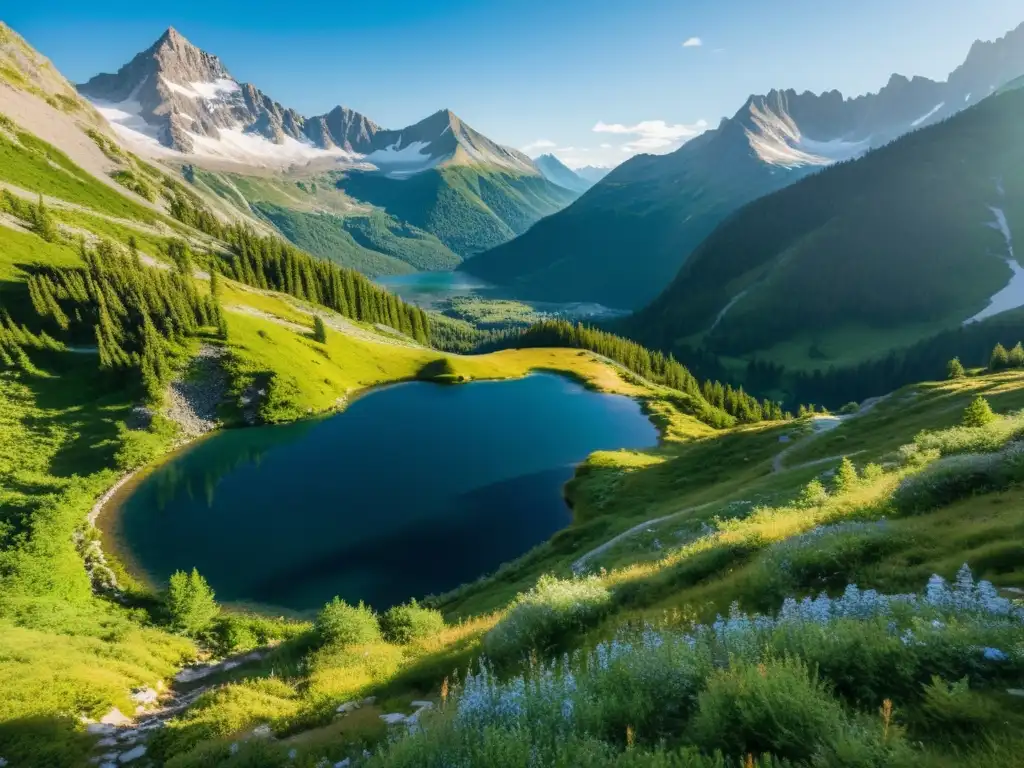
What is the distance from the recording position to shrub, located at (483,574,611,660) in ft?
40.7

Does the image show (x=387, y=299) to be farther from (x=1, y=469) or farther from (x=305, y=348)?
(x=1, y=469)

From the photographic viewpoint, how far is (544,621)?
41.3ft

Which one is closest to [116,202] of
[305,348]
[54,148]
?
[54,148]

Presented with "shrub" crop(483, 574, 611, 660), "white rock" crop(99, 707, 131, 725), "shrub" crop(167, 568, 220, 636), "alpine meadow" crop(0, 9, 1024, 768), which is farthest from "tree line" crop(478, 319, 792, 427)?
"white rock" crop(99, 707, 131, 725)

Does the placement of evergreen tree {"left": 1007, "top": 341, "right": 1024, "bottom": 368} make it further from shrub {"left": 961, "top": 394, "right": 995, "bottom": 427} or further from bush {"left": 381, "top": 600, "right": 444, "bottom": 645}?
bush {"left": 381, "top": 600, "right": 444, "bottom": 645}

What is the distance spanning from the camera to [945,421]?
128 feet

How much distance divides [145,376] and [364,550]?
54.2 meters

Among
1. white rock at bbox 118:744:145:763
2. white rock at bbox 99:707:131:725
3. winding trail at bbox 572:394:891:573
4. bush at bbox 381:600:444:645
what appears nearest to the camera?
white rock at bbox 118:744:145:763

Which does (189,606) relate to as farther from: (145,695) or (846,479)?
(846,479)

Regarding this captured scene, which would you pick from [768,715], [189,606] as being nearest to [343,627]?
[768,715]

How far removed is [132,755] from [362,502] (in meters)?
47.1

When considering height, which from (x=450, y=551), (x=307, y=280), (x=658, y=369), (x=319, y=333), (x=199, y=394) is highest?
(x=307, y=280)

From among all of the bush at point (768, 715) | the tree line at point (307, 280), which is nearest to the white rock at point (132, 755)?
the bush at point (768, 715)

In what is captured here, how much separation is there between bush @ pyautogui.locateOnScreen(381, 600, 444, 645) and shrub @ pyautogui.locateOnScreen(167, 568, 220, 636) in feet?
56.4
